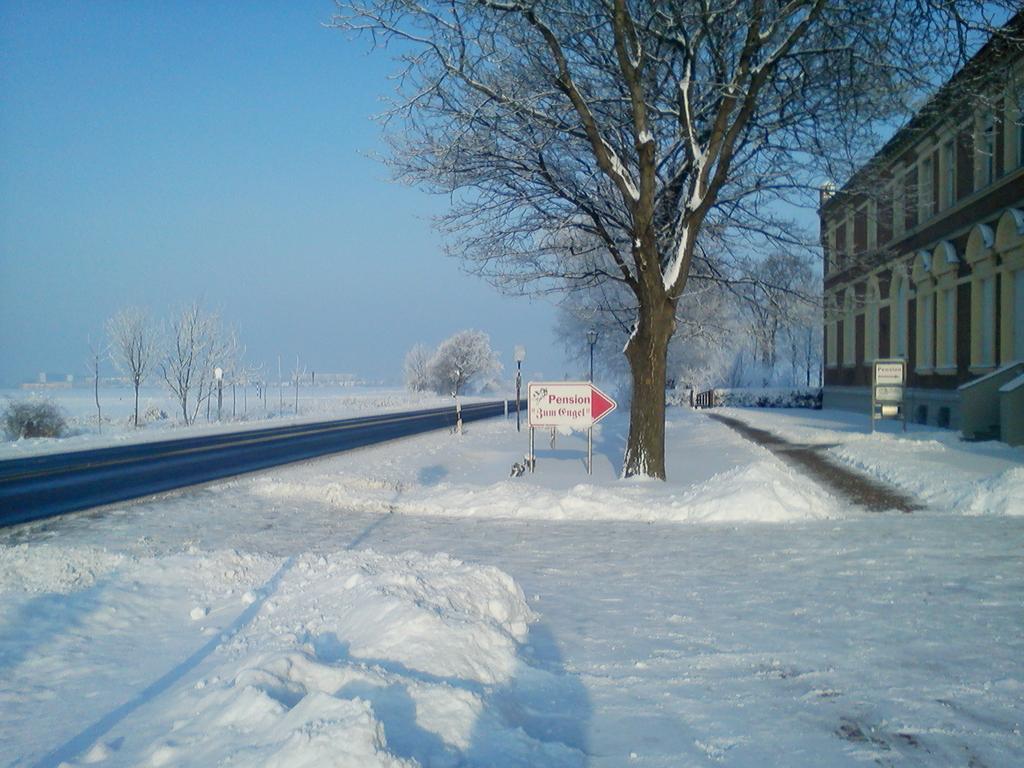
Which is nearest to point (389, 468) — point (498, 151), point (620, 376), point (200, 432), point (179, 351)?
point (498, 151)

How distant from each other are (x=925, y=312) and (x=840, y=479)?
17.1 m

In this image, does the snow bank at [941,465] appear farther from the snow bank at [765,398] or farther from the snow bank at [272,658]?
the snow bank at [765,398]

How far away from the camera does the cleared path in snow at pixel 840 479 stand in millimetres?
11656

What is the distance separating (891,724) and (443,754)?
7.52 feet

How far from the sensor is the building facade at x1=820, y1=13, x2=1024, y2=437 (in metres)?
14.2

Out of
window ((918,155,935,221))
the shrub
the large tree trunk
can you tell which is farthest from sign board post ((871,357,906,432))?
the shrub

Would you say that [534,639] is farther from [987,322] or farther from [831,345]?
[831,345]

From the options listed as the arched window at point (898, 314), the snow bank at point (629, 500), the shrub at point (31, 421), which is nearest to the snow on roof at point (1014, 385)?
the snow bank at point (629, 500)

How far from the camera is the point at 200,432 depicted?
33.2 metres

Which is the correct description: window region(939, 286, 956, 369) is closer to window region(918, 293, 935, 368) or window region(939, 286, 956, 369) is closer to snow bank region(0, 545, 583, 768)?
window region(918, 293, 935, 368)

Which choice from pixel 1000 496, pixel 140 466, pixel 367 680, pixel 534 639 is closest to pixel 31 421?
pixel 140 466

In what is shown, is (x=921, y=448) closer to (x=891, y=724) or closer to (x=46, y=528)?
(x=891, y=724)

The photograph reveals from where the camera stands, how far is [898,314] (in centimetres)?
3145

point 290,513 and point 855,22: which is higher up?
point 855,22
